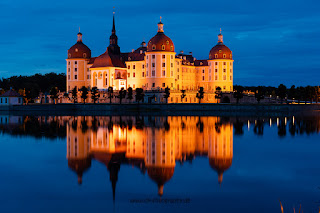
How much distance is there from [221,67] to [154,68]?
18219mm

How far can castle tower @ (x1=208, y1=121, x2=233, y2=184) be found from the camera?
2028cm

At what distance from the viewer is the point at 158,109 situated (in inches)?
2990

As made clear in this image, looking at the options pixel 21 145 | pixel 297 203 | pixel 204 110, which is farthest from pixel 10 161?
pixel 204 110

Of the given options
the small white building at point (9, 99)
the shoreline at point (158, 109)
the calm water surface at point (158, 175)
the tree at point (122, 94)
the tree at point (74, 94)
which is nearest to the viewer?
the calm water surface at point (158, 175)

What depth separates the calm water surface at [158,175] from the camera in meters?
13.9

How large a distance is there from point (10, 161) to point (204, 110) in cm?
5589

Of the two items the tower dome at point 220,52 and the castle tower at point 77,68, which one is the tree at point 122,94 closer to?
the castle tower at point 77,68

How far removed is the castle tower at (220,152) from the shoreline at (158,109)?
129 ft

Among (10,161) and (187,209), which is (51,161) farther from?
(187,209)

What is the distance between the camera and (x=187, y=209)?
13.2 metres

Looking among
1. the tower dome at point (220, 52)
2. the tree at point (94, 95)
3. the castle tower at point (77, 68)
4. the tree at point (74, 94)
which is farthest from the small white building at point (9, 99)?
the tower dome at point (220, 52)

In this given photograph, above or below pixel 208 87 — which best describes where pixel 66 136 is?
below

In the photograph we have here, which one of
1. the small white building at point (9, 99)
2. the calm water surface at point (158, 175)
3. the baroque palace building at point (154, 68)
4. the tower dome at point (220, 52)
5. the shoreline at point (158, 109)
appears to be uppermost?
the tower dome at point (220, 52)

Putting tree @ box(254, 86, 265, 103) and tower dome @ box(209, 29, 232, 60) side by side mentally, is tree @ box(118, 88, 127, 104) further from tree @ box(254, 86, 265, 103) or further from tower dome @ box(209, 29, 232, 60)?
tower dome @ box(209, 29, 232, 60)
